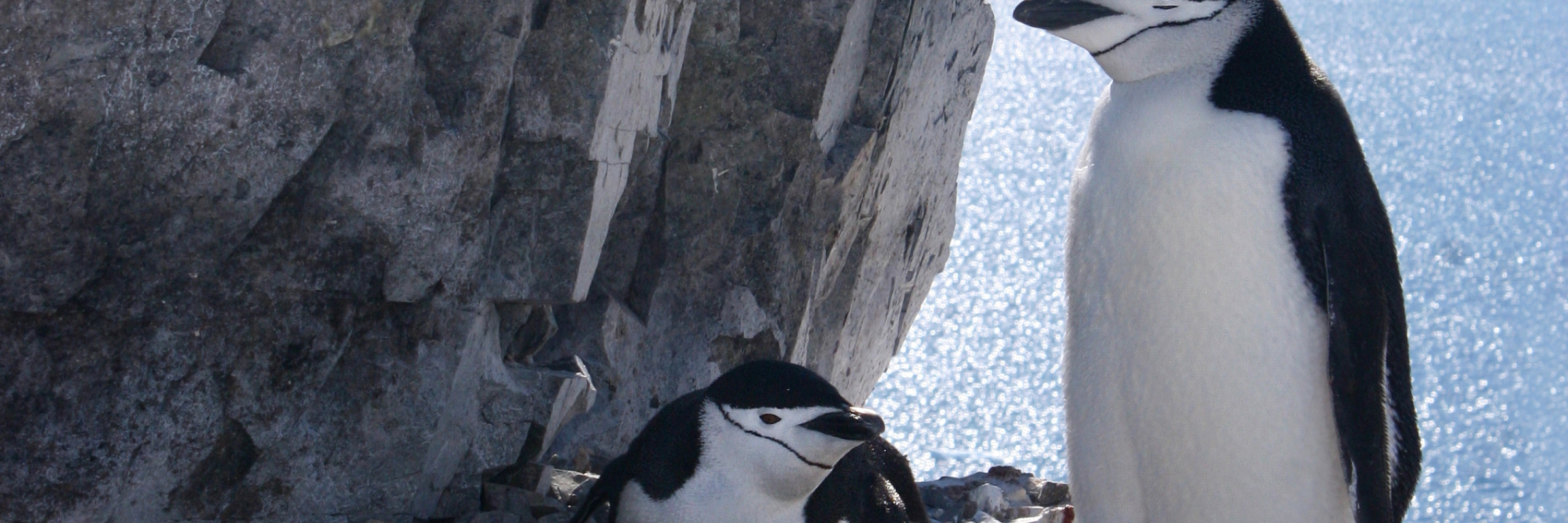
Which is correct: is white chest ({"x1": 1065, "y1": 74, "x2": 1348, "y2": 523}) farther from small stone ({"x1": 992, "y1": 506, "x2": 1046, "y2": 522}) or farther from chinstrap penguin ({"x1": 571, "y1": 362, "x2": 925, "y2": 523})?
small stone ({"x1": 992, "y1": 506, "x2": 1046, "y2": 522})

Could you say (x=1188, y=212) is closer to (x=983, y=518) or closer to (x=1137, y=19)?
(x=1137, y=19)

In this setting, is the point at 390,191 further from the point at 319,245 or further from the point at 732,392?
the point at 732,392

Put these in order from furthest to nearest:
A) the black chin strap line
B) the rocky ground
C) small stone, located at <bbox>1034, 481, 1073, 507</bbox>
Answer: small stone, located at <bbox>1034, 481, 1073, 507</bbox> → the rocky ground → the black chin strap line

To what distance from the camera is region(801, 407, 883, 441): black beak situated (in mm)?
1765

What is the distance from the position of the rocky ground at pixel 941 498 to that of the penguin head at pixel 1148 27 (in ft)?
2.88

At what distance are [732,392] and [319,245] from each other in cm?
61

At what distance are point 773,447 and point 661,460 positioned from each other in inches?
7.2

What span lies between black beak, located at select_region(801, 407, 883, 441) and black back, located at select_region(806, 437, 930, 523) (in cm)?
21

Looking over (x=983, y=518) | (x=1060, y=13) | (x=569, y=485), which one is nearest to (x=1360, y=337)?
(x=1060, y=13)

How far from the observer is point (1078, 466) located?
1.88 meters

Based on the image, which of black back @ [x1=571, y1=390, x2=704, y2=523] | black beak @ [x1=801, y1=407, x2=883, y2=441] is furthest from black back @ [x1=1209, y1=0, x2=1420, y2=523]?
black back @ [x1=571, y1=390, x2=704, y2=523]

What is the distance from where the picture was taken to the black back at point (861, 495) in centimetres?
197

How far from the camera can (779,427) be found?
184cm

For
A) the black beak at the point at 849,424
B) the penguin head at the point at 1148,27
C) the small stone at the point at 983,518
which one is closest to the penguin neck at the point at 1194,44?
the penguin head at the point at 1148,27
